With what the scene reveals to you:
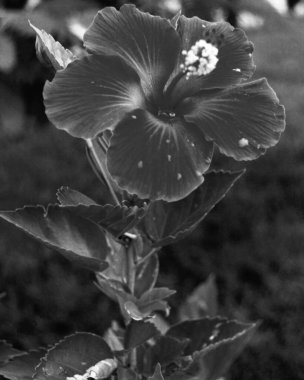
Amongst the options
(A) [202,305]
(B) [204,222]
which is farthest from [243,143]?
(B) [204,222]

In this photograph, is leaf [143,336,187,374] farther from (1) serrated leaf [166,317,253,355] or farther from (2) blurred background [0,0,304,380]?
(2) blurred background [0,0,304,380]

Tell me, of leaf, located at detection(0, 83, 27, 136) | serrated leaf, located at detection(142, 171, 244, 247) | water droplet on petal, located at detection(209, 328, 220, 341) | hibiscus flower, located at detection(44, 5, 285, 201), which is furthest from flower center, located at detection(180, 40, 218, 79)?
leaf, located at detection(0, 83, 27, 136)

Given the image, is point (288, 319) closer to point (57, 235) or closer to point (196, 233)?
point (196, 233)

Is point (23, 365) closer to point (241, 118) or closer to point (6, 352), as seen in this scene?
point (6, 352)

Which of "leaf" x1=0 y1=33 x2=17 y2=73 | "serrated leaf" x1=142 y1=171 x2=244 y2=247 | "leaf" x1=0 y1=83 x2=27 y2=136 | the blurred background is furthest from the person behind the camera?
"leaf" x1=0 y1=83 x2=27 y2=136

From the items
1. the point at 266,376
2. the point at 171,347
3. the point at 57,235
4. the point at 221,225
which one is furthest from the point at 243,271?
the point at 57,235

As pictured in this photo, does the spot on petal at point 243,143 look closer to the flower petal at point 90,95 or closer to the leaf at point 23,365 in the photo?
the flower petal at point 90,95

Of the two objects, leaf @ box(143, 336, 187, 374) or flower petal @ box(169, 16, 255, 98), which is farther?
leaf @ box(143, 336, 187, 374)
